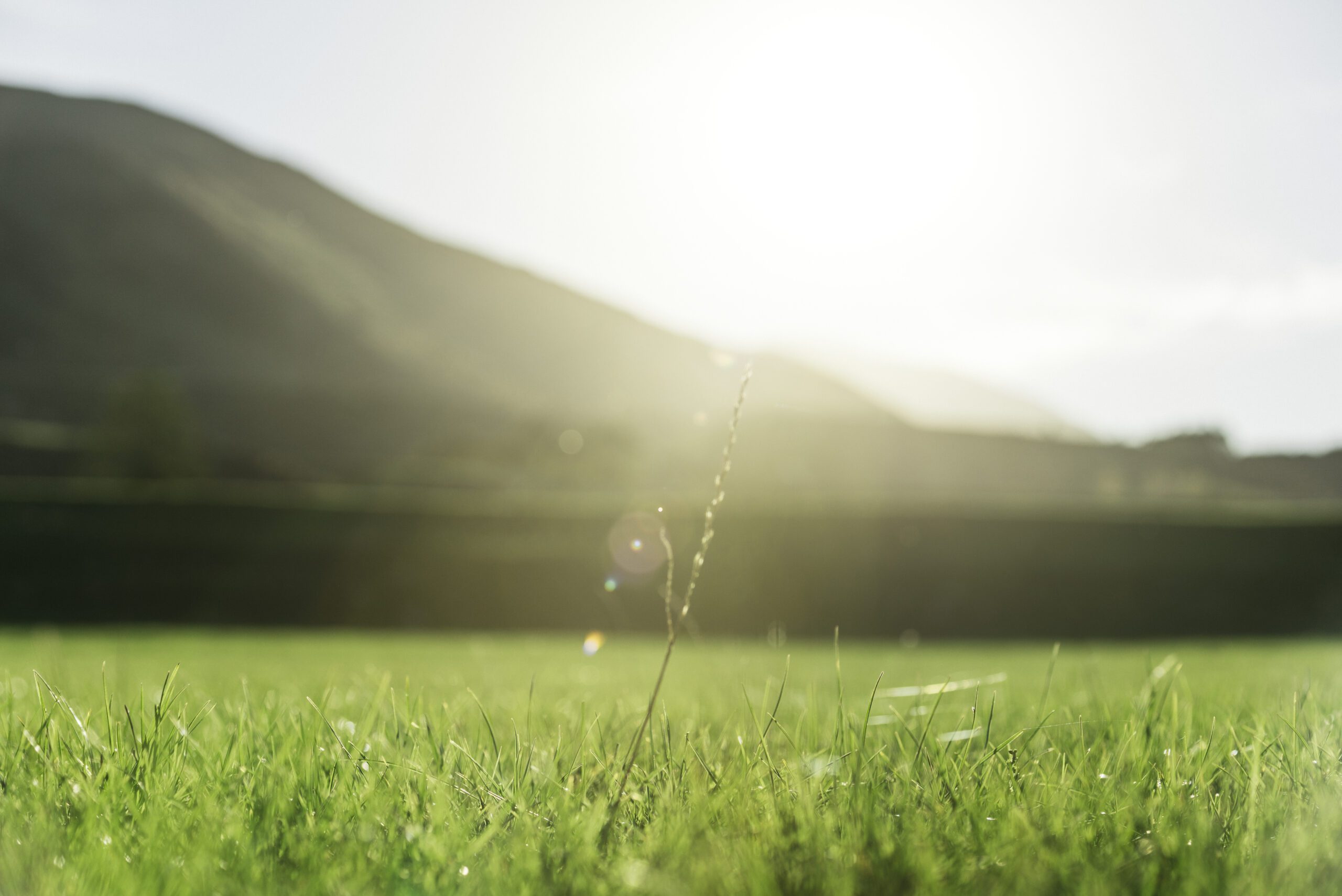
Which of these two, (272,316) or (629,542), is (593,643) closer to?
(629,542)

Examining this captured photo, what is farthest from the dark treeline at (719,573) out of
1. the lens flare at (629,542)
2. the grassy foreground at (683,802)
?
the grassy foreground at (683,802)

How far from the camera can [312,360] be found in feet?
288

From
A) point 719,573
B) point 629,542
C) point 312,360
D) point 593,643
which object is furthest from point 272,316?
point 593,643

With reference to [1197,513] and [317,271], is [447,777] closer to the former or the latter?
[1197,513]

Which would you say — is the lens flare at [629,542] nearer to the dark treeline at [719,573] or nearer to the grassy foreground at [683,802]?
the dark treeline at [719,573]

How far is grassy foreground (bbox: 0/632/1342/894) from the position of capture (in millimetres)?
1052

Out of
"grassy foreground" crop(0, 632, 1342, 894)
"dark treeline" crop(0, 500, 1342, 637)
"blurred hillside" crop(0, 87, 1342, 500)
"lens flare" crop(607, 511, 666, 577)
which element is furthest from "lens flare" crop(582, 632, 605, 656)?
"blurred hillside" crop(0, 87, 1342, 500)

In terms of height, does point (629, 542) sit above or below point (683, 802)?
below

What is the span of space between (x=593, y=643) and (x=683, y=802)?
11.5 m

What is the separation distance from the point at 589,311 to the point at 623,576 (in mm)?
91766

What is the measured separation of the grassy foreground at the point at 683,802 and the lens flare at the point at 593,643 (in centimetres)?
910

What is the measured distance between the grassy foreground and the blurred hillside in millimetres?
21135

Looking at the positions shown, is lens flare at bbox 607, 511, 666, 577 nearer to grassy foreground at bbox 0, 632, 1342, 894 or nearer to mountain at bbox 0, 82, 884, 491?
grassy foreground at bbox 0, 632, 1342, 894

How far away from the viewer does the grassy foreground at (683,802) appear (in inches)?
41.4
